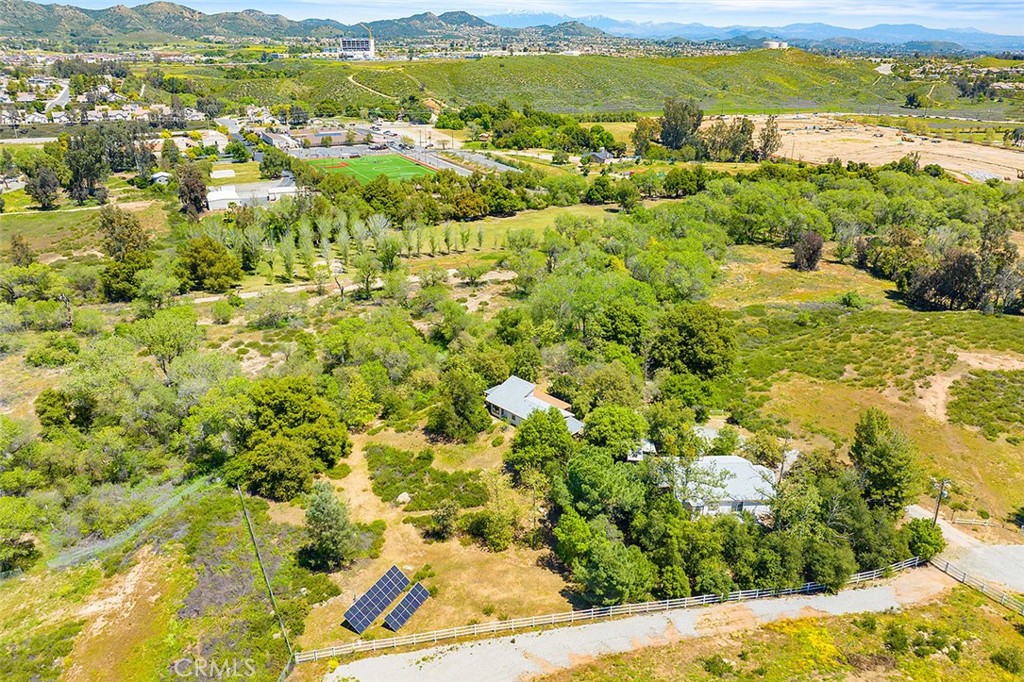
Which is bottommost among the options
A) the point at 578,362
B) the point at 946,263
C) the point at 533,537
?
the point at 533,537

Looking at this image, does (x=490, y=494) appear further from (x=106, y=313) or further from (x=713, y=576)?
(x=106, y=313)

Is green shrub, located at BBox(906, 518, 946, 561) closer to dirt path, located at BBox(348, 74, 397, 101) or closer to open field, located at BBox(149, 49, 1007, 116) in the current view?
open field, located at BBox(149, 49, 1007, 116)

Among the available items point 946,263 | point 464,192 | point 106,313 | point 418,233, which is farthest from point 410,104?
point 946,263

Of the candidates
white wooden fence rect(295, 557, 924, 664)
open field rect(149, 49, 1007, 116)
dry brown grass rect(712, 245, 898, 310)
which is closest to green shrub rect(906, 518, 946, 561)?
white wooden fence rect(295, 557, 924, 664)

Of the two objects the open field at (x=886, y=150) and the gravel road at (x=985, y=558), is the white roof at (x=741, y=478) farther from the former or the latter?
the open field at (x=886, y=150)

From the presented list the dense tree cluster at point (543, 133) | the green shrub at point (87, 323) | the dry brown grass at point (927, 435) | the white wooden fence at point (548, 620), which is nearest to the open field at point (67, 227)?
the green shrub at point (87, 323)

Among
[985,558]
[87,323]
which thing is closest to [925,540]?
[985,558]
